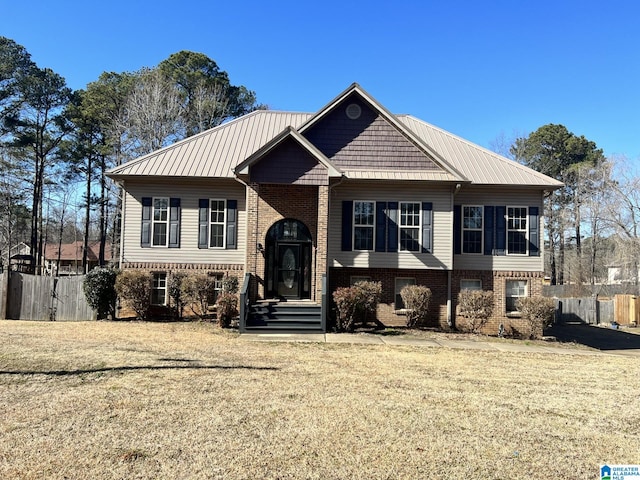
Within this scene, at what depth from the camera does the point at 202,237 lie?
16.4 meters

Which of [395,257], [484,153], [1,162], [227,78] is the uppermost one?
[227,78]

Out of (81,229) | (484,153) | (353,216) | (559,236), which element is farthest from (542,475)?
(81,229)

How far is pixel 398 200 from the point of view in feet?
53.1

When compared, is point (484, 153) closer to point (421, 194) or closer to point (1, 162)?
point (421, 194)

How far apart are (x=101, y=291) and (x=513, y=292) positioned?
14.3 metres

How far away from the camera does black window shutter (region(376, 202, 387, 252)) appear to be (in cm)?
1608

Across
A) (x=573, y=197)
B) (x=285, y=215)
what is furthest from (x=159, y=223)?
(x=573, y=197)

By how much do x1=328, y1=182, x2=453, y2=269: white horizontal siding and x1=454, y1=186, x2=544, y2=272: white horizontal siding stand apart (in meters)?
0.91

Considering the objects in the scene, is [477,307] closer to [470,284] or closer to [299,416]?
[470,284]

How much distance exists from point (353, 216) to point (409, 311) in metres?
3.78

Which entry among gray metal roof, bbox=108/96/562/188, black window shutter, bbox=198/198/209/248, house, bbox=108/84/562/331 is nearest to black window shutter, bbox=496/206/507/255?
house, bbox=108/84/562/331

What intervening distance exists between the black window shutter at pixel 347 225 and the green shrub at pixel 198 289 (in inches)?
184

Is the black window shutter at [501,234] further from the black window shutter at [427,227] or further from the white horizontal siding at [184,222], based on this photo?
the white horizontal siding at [184,222]

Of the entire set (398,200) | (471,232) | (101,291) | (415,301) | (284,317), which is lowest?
(284,317)
